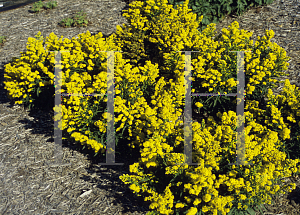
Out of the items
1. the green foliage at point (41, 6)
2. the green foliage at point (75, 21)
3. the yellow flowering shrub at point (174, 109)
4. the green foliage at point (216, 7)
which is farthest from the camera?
the green foliage at point (41, 6)

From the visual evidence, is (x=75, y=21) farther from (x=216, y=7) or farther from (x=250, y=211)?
(x=250, y=211)

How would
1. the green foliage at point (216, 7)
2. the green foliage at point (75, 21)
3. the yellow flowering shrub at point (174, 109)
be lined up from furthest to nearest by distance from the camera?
the green foliage at point (75, 21)
the green foliage at point (216, 7)
the yellow flowering shrub at point (174, 109)

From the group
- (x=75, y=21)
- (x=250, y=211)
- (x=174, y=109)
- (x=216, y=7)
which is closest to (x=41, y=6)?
(x=75, y=21)

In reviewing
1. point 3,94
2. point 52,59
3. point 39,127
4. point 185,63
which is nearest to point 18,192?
point 39,127

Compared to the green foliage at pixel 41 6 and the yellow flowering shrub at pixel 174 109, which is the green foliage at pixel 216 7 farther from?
the green foliage at pixel 41 6

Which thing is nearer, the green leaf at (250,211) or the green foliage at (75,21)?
the green leaf at (250,211)

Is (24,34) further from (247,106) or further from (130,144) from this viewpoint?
(247,106)

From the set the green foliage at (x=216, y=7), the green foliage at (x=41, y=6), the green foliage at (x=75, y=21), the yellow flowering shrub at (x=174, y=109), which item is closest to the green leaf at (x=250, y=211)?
the yellow flowering shrub at (x=174, y=109)

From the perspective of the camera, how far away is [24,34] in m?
7.12

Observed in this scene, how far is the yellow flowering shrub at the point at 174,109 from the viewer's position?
3264 mm

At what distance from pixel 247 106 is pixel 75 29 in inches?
200

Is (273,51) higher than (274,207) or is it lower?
higher

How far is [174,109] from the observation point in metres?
4.01

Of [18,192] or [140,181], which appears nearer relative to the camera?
[140,181]
